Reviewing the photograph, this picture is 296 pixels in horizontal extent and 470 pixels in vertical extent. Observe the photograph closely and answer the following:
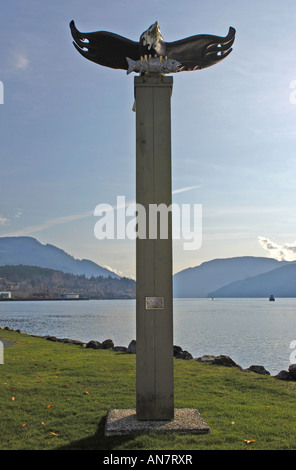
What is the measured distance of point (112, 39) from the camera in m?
6.95

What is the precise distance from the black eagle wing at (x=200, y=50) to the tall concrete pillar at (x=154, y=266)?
69 centimetres

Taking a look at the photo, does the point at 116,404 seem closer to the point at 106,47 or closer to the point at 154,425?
the point at 154,425

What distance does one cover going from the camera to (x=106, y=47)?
7082 mm

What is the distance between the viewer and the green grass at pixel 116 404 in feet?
18.4

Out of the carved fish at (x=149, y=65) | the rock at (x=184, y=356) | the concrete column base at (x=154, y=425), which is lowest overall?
the rock at (x=184, y=356)

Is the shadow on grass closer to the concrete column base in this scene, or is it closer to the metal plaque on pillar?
the concrete column base

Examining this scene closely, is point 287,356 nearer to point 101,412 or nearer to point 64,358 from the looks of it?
point 64,358

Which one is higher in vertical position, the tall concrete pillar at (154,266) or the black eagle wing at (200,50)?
the black eagle wing at (200,50)

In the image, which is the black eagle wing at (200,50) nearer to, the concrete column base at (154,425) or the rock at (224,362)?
the concrete column base at (154,425)

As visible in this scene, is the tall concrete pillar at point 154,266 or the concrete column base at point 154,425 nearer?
the concrete column base at point 154,425

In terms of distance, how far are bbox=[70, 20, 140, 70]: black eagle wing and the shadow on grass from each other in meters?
5.76

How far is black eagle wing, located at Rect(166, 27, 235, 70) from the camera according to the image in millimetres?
7035

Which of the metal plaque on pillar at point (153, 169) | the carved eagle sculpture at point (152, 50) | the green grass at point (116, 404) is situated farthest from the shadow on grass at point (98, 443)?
the carved eagle sculpture at point (152, 50)

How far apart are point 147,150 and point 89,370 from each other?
678cm
